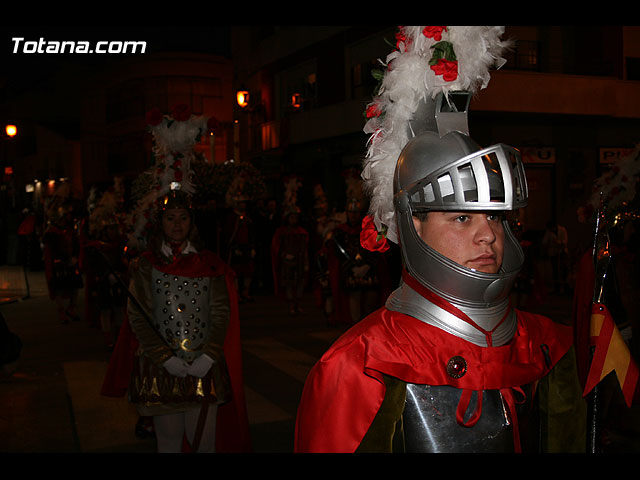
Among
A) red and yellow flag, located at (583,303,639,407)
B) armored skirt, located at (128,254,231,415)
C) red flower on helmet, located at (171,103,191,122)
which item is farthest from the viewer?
red flower on helmet, located at (171,103,191,122)

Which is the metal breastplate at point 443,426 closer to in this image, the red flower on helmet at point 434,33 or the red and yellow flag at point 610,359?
the red and yellow flag at point 610,359

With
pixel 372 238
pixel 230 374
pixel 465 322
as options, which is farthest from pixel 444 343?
pixel 230 374

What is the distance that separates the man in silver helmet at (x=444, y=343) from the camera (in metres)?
2.09

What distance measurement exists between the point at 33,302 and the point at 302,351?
30.0 feet

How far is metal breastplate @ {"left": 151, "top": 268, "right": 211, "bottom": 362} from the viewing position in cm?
418

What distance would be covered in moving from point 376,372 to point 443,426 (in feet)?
1.00

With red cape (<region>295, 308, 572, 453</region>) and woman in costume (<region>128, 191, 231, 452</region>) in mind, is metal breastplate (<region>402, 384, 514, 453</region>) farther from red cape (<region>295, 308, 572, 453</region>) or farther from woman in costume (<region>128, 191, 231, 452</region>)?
woman in costume (<region>128, 191, 231, 452</region>)

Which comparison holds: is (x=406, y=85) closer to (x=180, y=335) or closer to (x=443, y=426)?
(x=443, y=426)

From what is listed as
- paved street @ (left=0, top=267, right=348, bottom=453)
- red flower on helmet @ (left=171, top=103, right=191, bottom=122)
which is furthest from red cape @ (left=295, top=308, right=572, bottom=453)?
paved street @ (left=0, top=267, right=348, bottom=453)

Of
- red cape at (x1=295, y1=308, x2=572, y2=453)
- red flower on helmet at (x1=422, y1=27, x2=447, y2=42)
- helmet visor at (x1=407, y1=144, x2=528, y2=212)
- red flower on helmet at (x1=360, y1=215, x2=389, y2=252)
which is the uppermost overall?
red flower on helmet at (x1=422, y1=27, x2=447, y2=42)

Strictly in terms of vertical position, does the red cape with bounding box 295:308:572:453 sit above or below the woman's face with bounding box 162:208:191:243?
below

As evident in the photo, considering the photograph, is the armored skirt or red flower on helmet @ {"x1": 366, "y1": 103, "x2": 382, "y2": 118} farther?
the armored skirt

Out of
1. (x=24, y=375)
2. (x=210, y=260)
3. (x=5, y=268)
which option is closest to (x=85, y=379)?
(x=24, y=375)

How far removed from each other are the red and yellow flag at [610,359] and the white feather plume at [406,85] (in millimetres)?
1132
